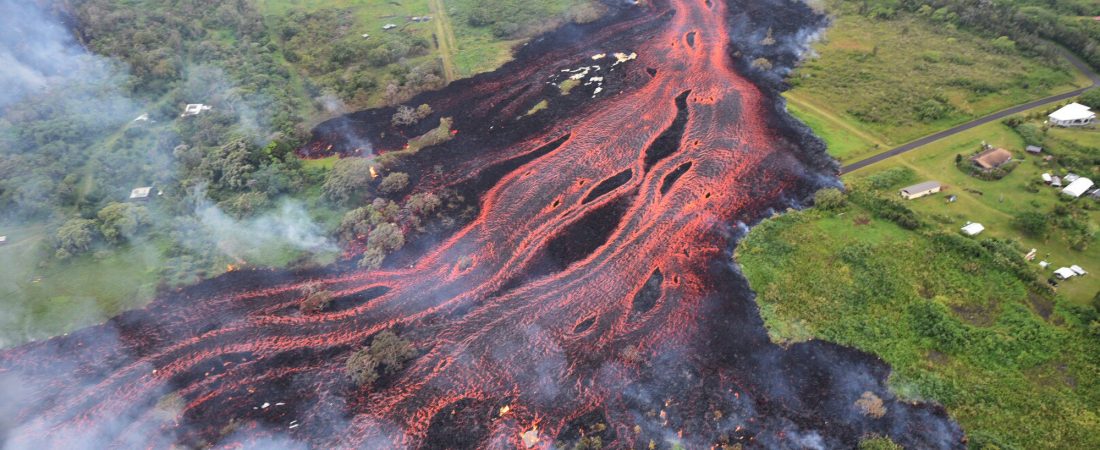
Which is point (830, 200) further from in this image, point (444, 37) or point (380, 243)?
point (444, 37)

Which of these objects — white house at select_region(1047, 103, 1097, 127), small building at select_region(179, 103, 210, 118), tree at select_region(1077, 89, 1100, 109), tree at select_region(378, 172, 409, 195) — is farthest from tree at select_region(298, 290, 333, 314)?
tree at select_region(1077, 89, 1100, 109)

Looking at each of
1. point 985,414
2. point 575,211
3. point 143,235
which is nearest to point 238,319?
point 143,235

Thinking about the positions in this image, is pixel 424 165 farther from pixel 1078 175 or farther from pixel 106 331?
pixel 1078 175

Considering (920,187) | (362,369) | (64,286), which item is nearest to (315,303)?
(362,369)

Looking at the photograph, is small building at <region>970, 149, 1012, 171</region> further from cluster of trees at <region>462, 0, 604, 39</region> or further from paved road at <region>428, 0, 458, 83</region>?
paved road at <region>428, 0, 458, 83</region>

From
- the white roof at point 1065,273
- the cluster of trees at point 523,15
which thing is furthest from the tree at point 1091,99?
the cluster of trees at point 523,15
